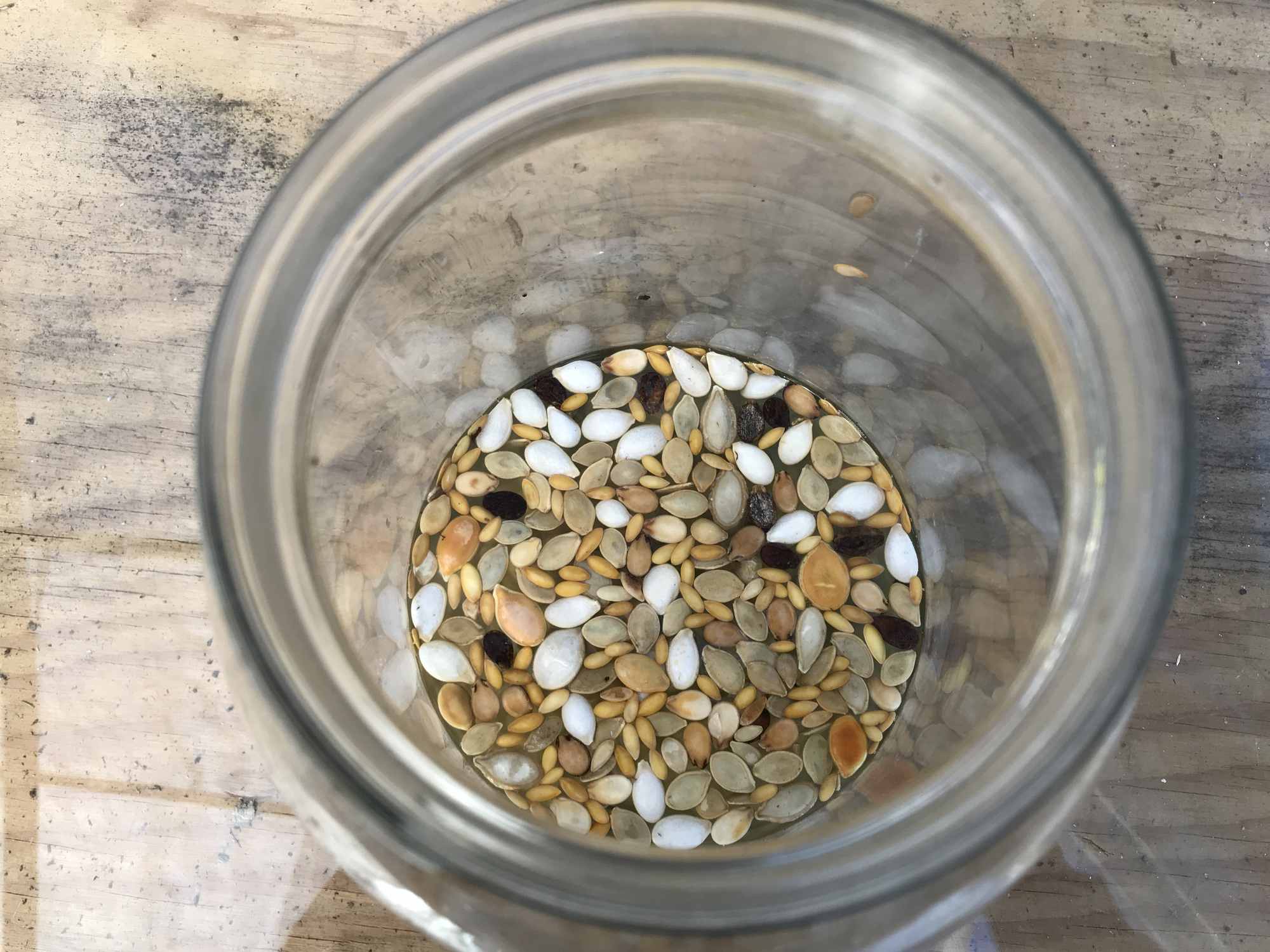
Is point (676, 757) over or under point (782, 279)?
under

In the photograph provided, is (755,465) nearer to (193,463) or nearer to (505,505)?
(505,505)

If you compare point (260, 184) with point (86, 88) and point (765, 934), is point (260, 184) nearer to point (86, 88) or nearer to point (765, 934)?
point (86, 88)

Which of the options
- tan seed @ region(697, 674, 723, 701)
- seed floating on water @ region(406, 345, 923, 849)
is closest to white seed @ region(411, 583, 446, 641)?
seed floating on water @ region(406, 345, 923, 849)

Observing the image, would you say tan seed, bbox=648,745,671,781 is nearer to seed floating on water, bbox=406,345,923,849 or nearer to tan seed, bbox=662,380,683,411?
seed floating on water, bbox=406,345,923,849

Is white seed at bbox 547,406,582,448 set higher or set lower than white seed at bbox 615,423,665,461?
lower

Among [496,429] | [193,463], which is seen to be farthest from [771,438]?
[193,463]
